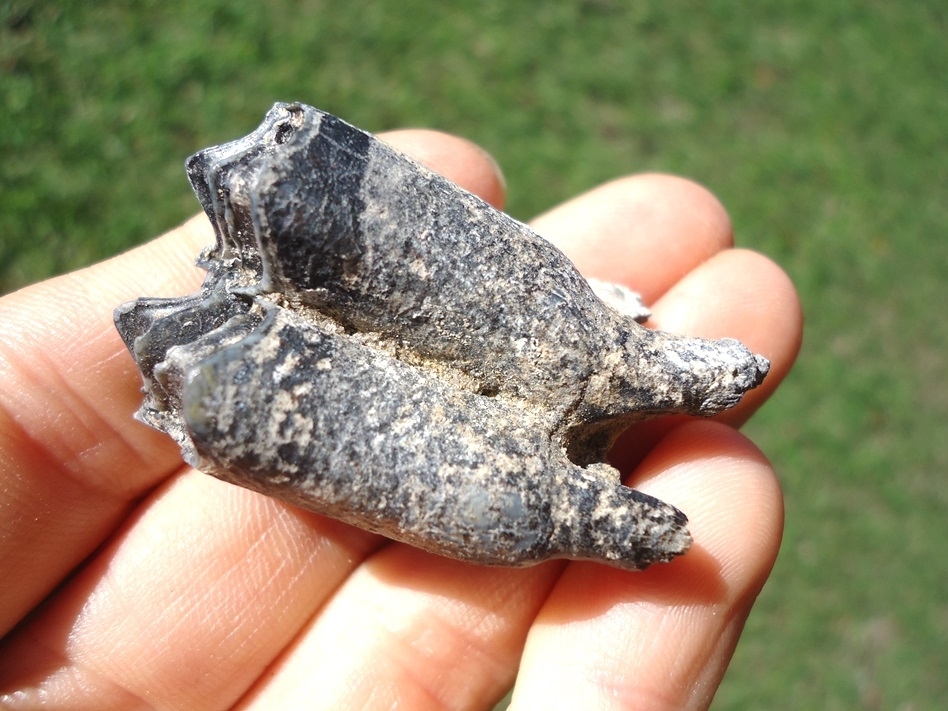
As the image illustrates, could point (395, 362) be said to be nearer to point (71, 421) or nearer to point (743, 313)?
point (71, 421)

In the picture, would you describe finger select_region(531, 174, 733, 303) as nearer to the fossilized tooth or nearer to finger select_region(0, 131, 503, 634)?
Answer: the fossilized tooth

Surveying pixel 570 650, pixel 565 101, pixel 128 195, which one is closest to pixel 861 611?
pixel 570 650

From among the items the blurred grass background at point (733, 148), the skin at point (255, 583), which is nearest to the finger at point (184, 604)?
the skin at point (255, 583)

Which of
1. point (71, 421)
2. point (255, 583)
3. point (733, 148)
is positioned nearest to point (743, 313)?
point (255, 583)

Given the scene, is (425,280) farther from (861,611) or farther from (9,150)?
(861,611)

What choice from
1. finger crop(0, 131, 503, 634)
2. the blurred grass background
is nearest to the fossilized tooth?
finger crop(0, 131, 503, 634)

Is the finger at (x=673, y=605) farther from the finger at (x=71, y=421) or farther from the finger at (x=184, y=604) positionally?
the finger at (x=71, y=421)

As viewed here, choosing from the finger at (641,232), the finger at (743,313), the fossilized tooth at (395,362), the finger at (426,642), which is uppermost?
the fossilized tooth at (395,362)
